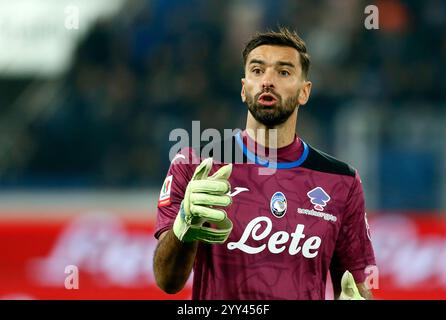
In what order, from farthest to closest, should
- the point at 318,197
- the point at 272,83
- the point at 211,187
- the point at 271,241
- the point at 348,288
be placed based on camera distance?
1. the point at 318,197
2. the point at 272,83
3. the point at 271,241
4. the point at 348,288
5. the point at 211,187

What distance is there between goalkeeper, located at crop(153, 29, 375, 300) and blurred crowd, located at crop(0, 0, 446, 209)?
A: 5.66 metres

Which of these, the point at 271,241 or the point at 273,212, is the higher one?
the point at 273,212

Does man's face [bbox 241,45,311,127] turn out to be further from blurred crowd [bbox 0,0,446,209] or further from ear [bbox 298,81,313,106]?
blurred crowd [bbox 0,0,446,209]

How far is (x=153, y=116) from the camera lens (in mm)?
11141

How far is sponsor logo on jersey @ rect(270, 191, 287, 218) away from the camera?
4.77m

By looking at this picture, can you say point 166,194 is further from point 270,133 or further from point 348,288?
point 348,288

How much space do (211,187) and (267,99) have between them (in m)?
0.90

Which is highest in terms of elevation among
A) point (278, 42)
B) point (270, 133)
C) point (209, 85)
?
point (209, 85)

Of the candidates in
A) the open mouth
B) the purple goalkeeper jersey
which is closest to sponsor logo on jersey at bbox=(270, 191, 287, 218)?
the purple goalkeeper jersey

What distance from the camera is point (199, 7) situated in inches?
478

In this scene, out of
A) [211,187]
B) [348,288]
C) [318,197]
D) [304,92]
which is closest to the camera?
[211,187]

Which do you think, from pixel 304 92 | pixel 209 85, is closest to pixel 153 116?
pixel 209 85

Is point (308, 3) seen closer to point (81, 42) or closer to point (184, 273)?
point (81, 42)
